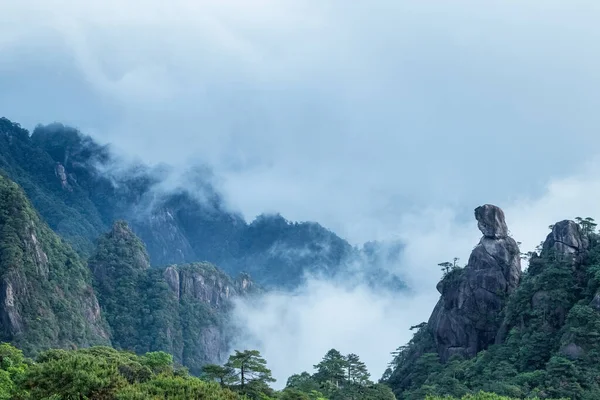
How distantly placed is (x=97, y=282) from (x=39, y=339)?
5147 centimetres

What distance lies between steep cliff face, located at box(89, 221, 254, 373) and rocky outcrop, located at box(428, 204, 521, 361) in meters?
84.9

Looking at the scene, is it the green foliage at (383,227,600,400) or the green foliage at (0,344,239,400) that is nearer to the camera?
the green foliage at (0,344,239,400)

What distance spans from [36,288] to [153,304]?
157ft

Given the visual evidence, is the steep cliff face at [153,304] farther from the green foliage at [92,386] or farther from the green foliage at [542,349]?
the green foliage at [92,386]

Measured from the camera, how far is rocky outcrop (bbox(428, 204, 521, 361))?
293 ft

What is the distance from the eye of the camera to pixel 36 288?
123 m

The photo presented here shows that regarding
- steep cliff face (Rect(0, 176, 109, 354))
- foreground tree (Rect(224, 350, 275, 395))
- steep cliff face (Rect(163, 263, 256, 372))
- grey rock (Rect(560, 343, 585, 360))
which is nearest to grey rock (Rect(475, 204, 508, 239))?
grey rock (Rect(560, 343, 585, 360))

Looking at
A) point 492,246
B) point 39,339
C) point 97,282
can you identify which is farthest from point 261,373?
point 97,282

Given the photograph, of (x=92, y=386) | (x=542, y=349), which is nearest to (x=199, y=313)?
(x=542, y=349)

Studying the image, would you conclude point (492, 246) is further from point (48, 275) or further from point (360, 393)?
point (48, 275)

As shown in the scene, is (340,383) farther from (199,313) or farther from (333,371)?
(199,313)

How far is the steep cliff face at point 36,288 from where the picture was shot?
113438 mm

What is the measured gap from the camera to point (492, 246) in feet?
301

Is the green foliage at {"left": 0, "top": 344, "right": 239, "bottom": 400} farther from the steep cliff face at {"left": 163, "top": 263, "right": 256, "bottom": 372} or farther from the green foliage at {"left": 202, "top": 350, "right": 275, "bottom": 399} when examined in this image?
the steep cliff face at {"left": 163, "top": 263, "right": 256, "bottom": 372}
